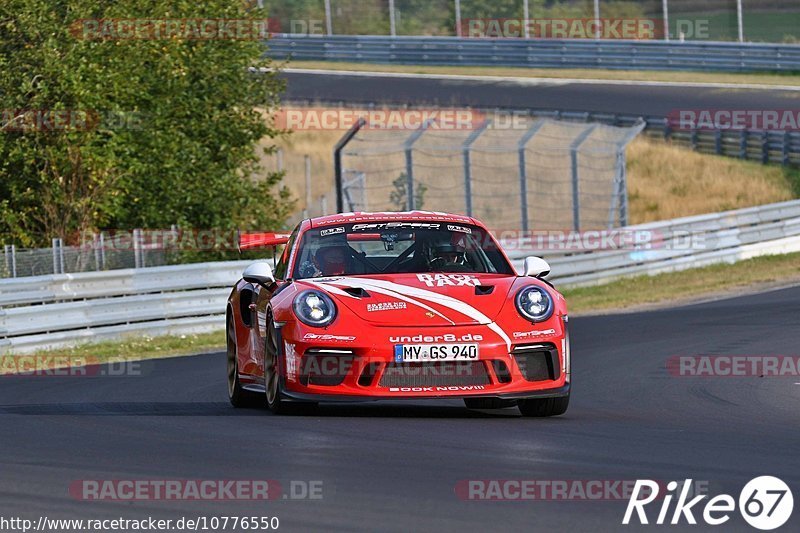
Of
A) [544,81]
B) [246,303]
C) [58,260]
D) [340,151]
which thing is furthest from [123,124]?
[544,81]

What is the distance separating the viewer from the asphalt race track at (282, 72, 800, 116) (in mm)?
38125

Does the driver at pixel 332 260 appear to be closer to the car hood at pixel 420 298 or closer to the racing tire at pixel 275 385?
the car hood at pixel 420 298

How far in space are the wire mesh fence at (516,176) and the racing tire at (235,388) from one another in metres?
14.9

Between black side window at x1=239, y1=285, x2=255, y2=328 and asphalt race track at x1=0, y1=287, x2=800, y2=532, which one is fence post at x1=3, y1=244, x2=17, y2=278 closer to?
asphalt race track at x1=0, y1=287, x2=800, y2=532

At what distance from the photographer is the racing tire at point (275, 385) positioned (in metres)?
9.12

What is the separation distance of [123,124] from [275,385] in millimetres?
14846

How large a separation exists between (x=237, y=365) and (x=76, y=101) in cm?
1277

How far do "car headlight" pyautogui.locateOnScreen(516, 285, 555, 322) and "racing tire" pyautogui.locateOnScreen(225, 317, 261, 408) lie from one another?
7.85ft

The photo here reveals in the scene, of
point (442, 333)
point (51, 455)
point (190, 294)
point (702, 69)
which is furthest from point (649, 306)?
point (702, 69)

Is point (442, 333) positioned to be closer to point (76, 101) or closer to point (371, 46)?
point (76, 101)

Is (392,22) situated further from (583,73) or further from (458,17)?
(583,73)

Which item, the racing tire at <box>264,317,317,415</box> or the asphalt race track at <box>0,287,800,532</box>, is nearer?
the asphalt race track at <box>0,287,800,532</box>

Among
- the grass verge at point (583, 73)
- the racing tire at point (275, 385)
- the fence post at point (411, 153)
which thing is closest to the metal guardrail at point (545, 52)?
the grass verge at point (583, 73)

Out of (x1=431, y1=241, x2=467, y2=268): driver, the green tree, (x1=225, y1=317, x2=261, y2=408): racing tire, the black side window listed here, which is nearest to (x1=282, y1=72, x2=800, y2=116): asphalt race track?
the green tree
